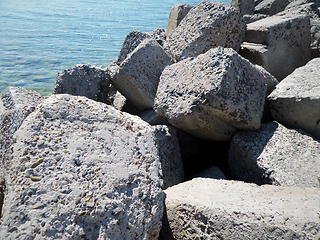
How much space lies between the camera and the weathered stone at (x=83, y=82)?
2.71m

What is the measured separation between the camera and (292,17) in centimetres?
302

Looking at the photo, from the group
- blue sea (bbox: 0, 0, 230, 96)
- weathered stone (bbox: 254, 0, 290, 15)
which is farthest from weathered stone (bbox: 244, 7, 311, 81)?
blue sea (bbox: 0, 0, 230, 96)

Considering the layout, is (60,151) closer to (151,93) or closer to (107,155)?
Result: (107,155)

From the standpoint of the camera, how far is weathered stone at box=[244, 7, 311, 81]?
2.95 m

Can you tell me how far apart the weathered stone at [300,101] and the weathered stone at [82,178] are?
4.17ft

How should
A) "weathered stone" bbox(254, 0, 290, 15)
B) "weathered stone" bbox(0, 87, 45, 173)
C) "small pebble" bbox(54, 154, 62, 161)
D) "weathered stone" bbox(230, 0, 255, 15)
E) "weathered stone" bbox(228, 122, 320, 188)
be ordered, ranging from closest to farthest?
"small pebble" bbox(54, 154, 62, 161)
"weathered stone" bbox(0, 87, 45, 173)
"weathered stone" bbox(228, 122, 320, 188)
"weathered stone" bbox(254, 0, 290, 15)
"weathered stone" bbox(230, 0, 255, 15)

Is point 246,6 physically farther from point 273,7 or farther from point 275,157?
point 275,157

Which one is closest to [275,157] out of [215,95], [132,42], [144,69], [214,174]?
[214,174]

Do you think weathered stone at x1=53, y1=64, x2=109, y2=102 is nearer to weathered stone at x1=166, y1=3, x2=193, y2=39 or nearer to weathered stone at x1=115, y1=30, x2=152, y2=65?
weathered stone at x1=115, y1=30, x2=152, y2=65

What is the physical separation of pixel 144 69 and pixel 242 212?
1784 millimetres

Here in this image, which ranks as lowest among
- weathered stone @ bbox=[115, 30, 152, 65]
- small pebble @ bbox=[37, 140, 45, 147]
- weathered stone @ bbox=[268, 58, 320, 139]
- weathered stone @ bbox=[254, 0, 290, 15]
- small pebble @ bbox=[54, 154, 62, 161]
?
weathered stone @ bbox=[268, 58, 320, 139]

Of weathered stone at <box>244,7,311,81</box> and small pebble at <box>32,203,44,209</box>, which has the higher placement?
weathered stone at <box>244,7,311,81</box>

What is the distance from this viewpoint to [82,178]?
Result: 125cm

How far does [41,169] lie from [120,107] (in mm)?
2066
